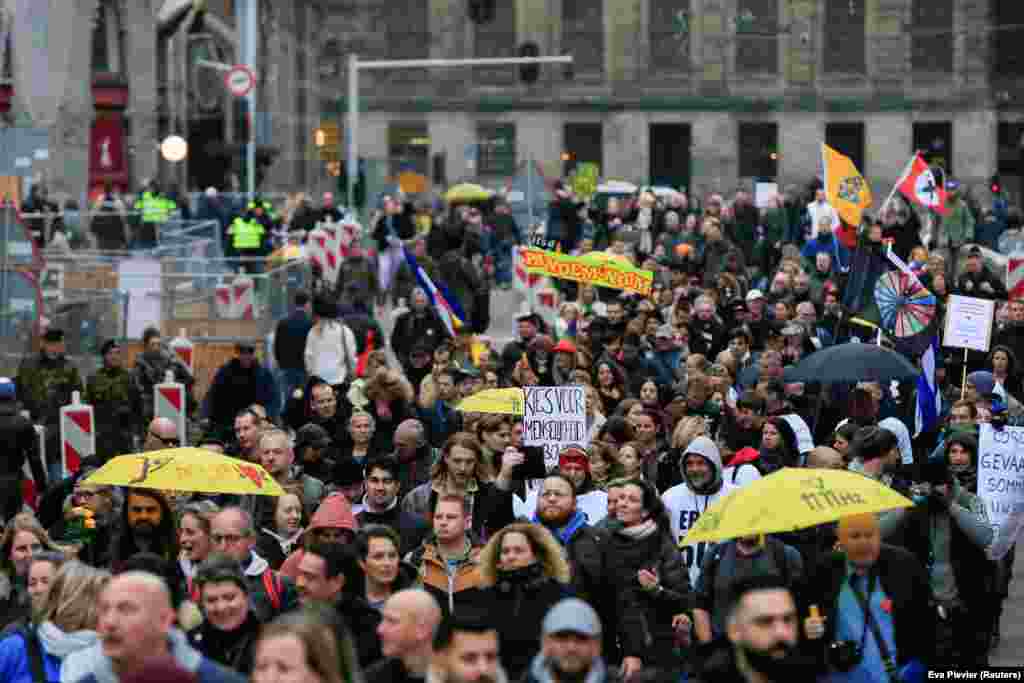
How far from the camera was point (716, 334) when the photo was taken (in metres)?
20.4

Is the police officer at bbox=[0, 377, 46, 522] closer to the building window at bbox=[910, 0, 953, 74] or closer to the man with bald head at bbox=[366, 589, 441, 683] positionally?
the man with bald head at bbox=[366, 589, 441, 683]

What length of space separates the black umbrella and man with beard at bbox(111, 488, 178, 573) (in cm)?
548

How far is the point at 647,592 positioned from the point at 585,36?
211ft

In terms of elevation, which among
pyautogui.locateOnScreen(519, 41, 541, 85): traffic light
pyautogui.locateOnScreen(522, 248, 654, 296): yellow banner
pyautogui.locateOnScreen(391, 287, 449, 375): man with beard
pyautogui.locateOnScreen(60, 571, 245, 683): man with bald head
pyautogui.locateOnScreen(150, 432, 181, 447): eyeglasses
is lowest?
pyautogui.locateOnScreen(391, 287, 449, 375): man with beard

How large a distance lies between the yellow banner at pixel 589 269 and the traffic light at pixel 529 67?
36.8 meters

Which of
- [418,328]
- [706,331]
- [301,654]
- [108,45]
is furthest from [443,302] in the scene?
[108,45]

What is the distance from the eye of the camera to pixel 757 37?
237 ft

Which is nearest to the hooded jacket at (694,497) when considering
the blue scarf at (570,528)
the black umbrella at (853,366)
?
the blue scarf at (570,528)

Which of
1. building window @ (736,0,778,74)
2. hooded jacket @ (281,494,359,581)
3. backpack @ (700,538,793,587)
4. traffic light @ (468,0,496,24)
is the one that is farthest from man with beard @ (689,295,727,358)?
building window @ (736,0,778,74)

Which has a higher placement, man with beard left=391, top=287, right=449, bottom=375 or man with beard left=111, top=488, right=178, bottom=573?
man with beard left=111, top=488, right=178, bottom=573

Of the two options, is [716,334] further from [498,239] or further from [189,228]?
[498,239]

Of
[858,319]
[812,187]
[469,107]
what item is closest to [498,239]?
[812,187]

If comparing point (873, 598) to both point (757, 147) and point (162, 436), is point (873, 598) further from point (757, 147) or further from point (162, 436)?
point (757, 147)

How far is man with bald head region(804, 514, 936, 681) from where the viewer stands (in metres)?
8.82
